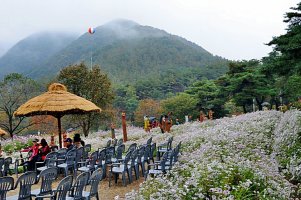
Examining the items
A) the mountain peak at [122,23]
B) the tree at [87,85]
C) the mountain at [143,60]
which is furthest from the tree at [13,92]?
the mountain peak at [122,23]

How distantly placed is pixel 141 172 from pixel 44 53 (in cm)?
17645

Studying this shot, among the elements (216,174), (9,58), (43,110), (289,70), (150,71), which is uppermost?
(9,58)

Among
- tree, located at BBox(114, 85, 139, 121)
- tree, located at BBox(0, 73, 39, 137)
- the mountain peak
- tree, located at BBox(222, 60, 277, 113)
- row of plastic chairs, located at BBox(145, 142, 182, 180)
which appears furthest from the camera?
the mountain peak

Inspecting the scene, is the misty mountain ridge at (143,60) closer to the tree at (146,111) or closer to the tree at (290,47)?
the tree at (146,111)

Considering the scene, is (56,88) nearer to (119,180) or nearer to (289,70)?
(119,180)

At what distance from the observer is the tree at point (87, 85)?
27.7 metres

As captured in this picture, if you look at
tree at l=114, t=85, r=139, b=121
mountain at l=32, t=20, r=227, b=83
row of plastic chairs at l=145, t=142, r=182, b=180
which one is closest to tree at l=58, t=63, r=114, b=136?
row of plastic chairs at l=145, t=142, r=182, b=180

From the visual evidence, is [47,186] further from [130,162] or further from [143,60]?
[143,60]

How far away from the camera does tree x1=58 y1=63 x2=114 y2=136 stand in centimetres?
2769

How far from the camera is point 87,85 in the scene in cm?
2764

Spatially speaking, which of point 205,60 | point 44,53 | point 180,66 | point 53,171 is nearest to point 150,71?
point 180,66

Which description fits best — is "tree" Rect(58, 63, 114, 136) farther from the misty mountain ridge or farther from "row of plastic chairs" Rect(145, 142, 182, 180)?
the misty mountain ridge

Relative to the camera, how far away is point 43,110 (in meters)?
13.6

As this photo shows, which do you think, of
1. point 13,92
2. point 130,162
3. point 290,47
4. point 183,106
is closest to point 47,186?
point 130,162
